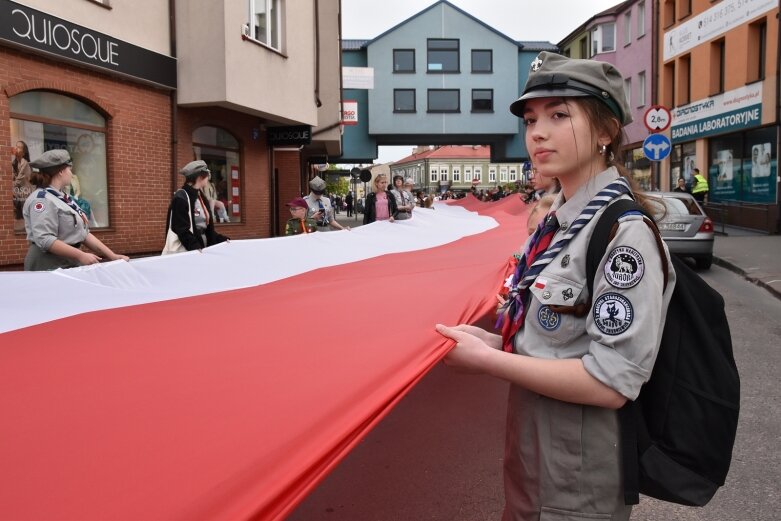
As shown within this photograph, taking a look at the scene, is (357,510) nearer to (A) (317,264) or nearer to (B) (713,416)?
(A) (317,264)

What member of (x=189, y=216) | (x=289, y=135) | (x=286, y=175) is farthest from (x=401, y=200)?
(x=286, y=175)

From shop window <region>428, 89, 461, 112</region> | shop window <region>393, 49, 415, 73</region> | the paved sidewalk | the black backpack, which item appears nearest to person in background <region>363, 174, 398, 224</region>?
the paved sidewalk

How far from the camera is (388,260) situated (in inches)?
208

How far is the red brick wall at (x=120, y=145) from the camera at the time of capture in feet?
33.3

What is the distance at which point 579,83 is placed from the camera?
5.37ft

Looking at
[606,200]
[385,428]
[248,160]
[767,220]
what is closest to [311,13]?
[248,160]

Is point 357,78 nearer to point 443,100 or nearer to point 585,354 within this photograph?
point 443,100

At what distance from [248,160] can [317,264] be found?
13389 millimetres

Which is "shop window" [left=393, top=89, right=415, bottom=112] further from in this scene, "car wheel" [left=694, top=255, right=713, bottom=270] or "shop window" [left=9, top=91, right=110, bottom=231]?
"shop window" [left=9, top=91, right=110, bottom=231]

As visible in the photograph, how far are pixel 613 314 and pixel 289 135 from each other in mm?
17641

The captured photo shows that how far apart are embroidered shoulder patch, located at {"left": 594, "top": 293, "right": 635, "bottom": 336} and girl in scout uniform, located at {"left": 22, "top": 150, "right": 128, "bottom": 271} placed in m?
4.45

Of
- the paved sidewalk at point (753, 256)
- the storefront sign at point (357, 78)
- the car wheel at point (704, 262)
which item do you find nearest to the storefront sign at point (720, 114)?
the paved sidewalk at point (753, 256)

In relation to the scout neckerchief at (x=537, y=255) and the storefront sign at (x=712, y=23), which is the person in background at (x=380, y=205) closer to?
the scout neckerchief at (x=537, y=255)

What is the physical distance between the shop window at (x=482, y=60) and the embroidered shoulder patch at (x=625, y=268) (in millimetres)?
45061
